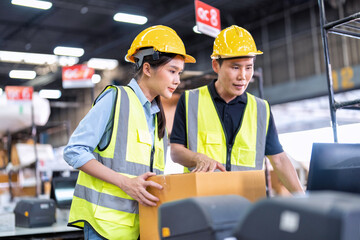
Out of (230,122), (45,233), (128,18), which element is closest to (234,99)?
(230,122)

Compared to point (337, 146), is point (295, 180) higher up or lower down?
lower down

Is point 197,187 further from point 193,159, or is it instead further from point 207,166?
point 193,159

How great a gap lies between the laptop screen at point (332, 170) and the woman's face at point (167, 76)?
0.73m

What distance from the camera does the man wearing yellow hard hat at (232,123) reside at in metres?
2.25

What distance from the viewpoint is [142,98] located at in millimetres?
1923

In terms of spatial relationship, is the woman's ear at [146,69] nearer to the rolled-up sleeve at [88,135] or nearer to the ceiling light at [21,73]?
the rolled-up sleeve at [88,135]

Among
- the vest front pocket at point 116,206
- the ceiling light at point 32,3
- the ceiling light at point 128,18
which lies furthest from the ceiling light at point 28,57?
the vest front pocket at point 116,206

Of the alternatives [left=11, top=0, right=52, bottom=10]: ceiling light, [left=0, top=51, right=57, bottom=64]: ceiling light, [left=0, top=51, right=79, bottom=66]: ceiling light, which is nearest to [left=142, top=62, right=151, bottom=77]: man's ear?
[left=11, top=0, right=52, bottom=10]: ceiling light

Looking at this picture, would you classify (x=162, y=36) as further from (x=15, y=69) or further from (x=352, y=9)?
(x=15, y=69)

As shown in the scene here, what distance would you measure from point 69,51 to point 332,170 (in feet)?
47.9

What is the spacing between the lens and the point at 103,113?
1755 mm

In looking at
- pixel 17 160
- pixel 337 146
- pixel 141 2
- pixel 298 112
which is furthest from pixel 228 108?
pixel 298 112

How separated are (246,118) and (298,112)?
1250 cm

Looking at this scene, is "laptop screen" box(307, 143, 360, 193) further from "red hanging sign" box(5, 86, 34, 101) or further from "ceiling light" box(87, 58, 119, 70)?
"ceiling light" box(87, 58, 119, 70)
